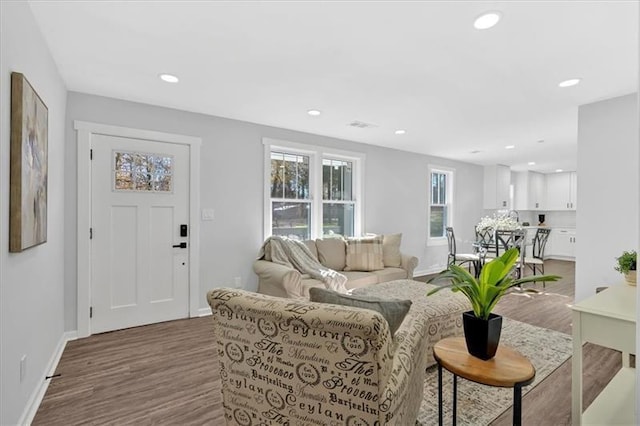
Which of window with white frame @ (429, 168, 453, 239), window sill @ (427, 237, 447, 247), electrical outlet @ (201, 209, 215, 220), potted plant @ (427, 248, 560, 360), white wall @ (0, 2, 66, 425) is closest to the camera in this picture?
potted plant @ (427, 248, 560, 360)

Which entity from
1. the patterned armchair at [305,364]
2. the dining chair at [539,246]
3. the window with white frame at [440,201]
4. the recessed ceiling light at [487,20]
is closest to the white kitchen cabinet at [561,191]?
the dining chair at [539,246]

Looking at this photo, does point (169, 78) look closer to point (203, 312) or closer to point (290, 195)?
point (290, 195)

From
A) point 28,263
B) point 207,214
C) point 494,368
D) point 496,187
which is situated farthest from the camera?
point 496,187

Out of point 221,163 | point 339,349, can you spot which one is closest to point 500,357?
point 339,349

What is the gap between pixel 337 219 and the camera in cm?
529

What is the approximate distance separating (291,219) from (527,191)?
725cm

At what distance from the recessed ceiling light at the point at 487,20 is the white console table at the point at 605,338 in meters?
1.71

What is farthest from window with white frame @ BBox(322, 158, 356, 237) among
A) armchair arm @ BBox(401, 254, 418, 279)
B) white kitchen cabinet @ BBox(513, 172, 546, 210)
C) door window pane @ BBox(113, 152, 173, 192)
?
white kitchen cabinet @ BBox(513, 172, 546, 210)

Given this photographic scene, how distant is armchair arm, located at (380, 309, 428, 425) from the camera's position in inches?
47.8

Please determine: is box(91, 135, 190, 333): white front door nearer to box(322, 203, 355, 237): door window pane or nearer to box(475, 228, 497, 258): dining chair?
box(322, 203, 355, 237): door window pane

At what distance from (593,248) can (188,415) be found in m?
4.12

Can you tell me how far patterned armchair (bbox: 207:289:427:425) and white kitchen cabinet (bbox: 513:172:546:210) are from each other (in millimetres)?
8988

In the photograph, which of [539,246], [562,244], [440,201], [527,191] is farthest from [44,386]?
[562,244]

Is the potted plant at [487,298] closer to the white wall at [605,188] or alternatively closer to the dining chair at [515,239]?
the white wall at [605,188]
